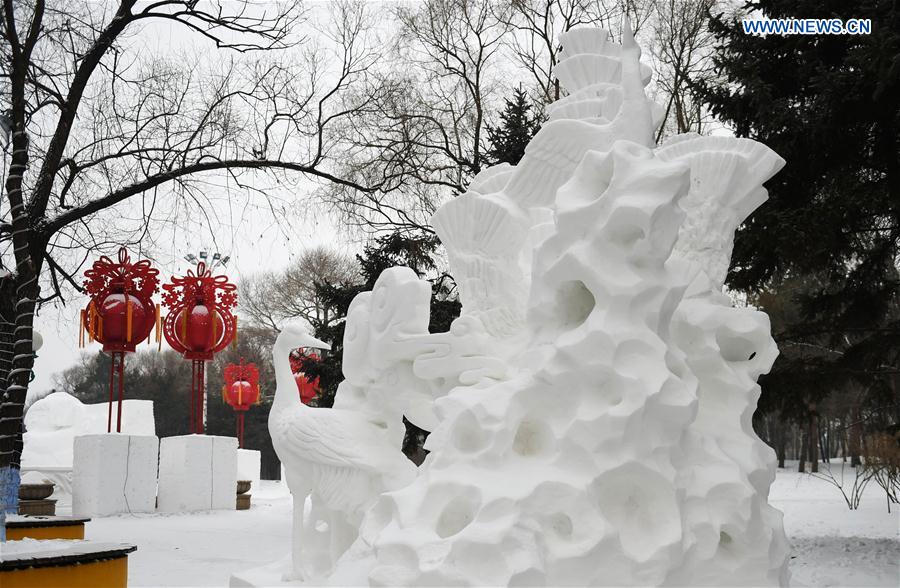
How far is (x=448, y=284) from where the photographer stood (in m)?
10.9

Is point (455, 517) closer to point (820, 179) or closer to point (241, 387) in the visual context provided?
point (820, 179)

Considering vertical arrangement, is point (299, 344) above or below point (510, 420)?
above

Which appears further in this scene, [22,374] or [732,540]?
[22,374]

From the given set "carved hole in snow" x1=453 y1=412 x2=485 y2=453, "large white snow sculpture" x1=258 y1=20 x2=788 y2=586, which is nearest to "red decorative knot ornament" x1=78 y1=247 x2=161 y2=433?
"large white snow sculpture" x1=258 y1=20 x2=788 y2=586

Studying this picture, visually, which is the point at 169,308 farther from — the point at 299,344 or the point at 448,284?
the point at 299,344

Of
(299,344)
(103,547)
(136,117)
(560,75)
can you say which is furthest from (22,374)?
(560,75)

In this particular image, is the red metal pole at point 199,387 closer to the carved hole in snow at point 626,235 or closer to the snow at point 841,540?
the snow at point 841,540

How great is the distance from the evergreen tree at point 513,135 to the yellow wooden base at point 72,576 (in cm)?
576

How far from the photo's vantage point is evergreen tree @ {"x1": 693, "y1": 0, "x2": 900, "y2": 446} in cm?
594

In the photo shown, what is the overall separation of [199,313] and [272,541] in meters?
4.43

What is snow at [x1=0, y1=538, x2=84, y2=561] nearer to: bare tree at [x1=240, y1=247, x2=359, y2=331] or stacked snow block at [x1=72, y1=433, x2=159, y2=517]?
stacked snow block at [x1=72, y1=433, x2=159, y2=517]

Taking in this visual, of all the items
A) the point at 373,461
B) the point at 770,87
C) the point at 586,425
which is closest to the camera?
the point at 586,425

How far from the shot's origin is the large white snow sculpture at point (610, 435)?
2.72 meters

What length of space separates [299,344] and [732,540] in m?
2.52
